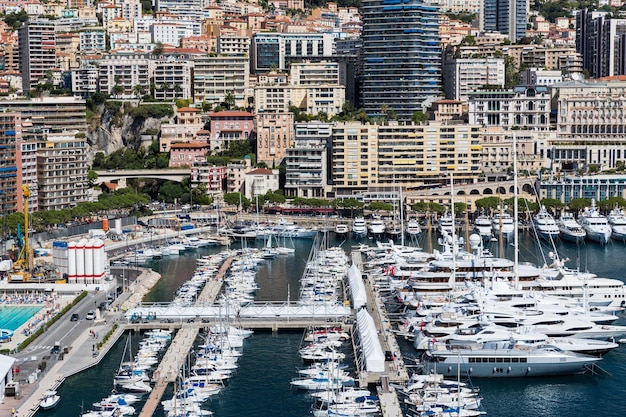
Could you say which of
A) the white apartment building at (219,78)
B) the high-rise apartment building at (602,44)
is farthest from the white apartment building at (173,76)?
the high-rise apartment building at (602,44)

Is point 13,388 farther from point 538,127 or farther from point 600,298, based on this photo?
point 538,127

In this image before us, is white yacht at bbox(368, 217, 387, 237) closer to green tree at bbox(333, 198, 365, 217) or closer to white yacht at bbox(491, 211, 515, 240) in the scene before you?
green tree at bbox(333, 198, 365, 217)

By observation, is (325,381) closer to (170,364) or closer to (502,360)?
(170,364)

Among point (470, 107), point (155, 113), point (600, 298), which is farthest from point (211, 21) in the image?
point (600, 298)

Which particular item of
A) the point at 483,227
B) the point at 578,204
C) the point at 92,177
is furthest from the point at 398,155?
the point at 92,177

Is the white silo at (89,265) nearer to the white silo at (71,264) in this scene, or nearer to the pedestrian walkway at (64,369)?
the white silo at (71,264)
